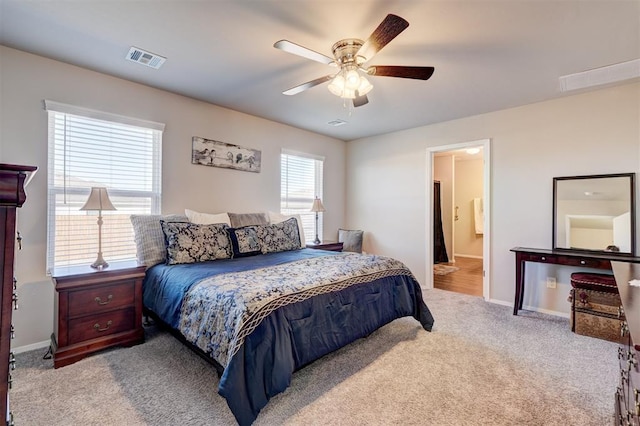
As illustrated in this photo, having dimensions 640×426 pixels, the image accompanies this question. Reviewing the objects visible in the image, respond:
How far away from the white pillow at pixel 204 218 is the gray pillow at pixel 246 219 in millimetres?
139

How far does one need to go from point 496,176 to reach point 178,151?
13.3 ft

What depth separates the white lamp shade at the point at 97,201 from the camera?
2529 millimetres

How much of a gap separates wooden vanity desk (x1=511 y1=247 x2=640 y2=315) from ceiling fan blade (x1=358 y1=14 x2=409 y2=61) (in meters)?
2.83

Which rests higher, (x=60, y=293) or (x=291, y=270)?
(x=291, y=270)

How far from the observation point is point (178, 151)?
3.46 meters

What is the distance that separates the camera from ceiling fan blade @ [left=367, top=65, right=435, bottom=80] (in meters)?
2.10

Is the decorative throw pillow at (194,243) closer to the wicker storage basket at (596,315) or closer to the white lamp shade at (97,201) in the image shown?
the white lamp shade at (97,201)

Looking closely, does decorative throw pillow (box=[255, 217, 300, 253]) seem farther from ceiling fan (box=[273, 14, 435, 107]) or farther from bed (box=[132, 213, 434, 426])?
ceiling fan (box=[273, 14, 435, 107])

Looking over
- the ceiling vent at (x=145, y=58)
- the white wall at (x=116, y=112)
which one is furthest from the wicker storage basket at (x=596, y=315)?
the ceiling vent at (x=145, y=58)

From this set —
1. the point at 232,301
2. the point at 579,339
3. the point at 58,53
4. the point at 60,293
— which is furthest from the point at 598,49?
the point at 60,293

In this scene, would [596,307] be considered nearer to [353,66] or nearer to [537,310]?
[537,310]

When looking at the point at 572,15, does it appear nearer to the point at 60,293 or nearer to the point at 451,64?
the point at 451,64

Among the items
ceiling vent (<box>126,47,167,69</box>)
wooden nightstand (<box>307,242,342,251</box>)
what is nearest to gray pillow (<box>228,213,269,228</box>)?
wooden nightstand (<box>307,242,342,251</box>)

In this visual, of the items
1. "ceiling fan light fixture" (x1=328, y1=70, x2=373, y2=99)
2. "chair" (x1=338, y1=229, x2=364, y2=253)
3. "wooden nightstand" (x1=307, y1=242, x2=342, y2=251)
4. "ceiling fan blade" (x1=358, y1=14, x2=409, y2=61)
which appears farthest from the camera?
"chair" (x1=338, y1=229, x2=364, y2=253)
